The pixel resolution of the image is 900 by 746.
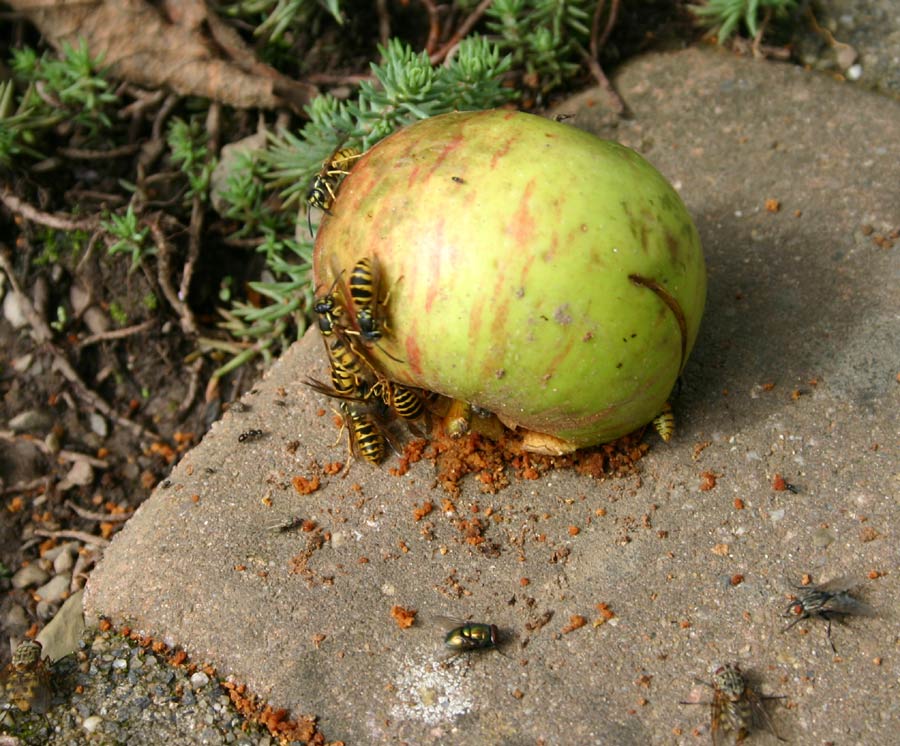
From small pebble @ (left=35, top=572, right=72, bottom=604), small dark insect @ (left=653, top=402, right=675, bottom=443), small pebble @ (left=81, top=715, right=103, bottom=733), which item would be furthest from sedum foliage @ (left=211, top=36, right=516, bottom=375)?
small pebble @ (left=81, top=715, right=103, bottom=733)

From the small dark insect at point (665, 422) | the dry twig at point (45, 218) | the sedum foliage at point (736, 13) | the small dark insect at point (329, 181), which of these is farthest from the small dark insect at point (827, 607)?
the dry twig at point (45, 218)

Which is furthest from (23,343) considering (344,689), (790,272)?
(790,272)

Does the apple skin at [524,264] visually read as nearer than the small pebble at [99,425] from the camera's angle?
Yes

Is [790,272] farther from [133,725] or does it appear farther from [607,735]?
[133,725]

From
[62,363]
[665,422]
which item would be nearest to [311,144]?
[62,363]

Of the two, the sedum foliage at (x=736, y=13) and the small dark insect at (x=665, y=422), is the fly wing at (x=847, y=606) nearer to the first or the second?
the small dark insect at (x=665, y=422)

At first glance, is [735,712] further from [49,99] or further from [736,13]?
[49,99]

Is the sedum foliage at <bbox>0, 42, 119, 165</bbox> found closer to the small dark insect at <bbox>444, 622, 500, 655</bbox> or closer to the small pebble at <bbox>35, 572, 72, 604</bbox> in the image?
the small pebble at <bbox>35, 572, 72, 604</bbox>
